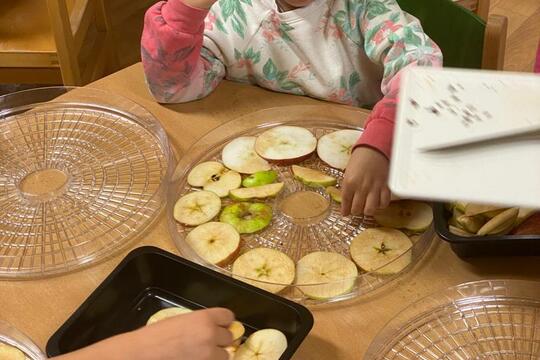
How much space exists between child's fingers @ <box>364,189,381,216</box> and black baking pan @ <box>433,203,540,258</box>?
8 cm

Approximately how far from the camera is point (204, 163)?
984 millimetres

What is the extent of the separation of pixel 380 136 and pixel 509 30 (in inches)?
58.1

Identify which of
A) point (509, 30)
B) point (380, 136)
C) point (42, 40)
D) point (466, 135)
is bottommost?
point (509, 30)

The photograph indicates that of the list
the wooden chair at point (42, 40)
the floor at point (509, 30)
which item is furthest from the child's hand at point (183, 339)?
the floor at point (509, 30)

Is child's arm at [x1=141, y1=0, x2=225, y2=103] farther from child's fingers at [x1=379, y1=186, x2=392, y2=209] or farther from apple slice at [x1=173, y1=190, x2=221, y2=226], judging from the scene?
child's fingers at [x1=379, y1=186, x2=392, y2=209]

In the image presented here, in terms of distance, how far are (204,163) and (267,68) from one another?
0.25 metres

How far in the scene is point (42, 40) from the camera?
1.79 metres

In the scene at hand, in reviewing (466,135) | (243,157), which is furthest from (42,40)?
(466,135)

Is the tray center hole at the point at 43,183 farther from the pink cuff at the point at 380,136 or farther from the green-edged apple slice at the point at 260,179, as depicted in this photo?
the pink cuff at the point at 380,136

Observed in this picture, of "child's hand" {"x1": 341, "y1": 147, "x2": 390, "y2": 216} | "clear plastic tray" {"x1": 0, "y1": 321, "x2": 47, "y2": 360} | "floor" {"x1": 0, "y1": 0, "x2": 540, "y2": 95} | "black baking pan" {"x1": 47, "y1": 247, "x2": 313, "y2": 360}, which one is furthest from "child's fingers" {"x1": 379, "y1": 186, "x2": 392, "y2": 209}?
"floor" {"x1": 0, "y1": 0, "x2": 540, "y2": 95}

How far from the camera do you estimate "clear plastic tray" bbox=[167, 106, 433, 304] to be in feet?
2.66

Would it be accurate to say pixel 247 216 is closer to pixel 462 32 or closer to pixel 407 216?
pixel 407 216

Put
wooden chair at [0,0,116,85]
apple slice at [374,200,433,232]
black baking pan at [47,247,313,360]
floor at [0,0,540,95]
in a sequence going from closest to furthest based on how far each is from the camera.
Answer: black baking pan at [47,247,313,360], apple slice at [374,200,433,232], wooden chair at [0,0,116,85], floor at [0,0,540,95]

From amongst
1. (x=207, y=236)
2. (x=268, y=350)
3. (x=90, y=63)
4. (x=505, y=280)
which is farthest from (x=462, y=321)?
(x=90, y=63)
